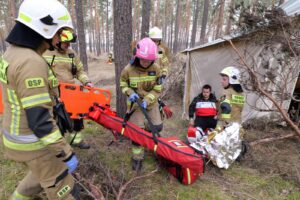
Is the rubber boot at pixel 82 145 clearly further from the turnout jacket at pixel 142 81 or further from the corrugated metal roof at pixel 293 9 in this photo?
the corrugated metal roof at pixel 293 9

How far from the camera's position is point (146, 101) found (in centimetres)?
300

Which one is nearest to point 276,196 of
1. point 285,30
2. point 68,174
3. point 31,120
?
point 285,30

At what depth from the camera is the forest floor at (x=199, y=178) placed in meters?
2.79

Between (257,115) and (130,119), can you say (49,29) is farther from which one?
(257,115)

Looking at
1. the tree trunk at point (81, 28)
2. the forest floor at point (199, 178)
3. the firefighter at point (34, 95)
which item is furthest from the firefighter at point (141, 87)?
the tree trunk at point (81, 28)

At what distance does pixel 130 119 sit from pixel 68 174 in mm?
1349

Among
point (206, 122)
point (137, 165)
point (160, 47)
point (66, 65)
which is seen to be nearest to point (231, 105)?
point (206, 122)

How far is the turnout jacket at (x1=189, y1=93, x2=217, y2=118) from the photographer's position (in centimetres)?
423

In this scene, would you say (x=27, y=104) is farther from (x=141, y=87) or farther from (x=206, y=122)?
(x=206, y=122)

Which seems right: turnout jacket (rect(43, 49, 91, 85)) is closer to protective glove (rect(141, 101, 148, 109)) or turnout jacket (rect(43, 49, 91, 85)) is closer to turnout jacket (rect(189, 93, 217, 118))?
protective glove (rect(141, 101, 148, 109))

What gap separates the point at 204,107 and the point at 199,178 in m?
1.53

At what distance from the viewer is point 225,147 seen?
3273mm

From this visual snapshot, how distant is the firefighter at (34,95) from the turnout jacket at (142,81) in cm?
141

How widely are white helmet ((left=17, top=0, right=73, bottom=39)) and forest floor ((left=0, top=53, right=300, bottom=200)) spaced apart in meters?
1.75
